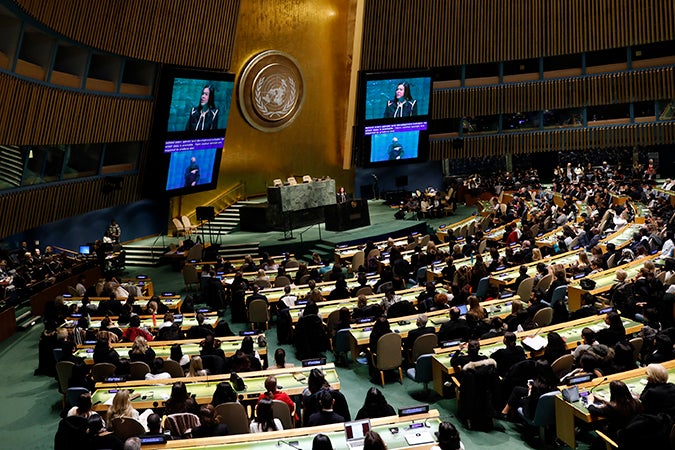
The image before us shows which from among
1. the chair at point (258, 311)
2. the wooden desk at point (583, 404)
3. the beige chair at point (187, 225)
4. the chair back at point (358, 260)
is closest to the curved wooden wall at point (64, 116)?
the beige chair at point (187, 225)

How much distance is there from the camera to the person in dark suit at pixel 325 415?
7.32 m

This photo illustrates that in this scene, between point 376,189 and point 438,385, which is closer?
point 438,385

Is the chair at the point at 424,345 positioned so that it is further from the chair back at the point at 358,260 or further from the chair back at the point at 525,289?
the chair back at the point at 358,260

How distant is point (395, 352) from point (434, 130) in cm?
2265

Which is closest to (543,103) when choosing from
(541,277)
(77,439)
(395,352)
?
(541,277)

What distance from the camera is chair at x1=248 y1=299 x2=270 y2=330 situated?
13.5 metres

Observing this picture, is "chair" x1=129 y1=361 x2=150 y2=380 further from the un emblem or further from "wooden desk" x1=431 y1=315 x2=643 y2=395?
the un emblem

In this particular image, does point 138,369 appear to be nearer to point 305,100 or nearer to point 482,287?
point 482,287

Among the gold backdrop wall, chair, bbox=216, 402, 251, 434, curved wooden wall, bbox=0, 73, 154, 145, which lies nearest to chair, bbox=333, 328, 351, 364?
chair, bbox=216, 402, 251, 434

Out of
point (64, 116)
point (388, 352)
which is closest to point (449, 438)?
point (388, 352)

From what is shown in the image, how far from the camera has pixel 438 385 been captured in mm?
9398

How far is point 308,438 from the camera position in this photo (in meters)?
6.71

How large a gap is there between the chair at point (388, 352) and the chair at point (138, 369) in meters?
3.39

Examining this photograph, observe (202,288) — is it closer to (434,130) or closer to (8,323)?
(8,323)
